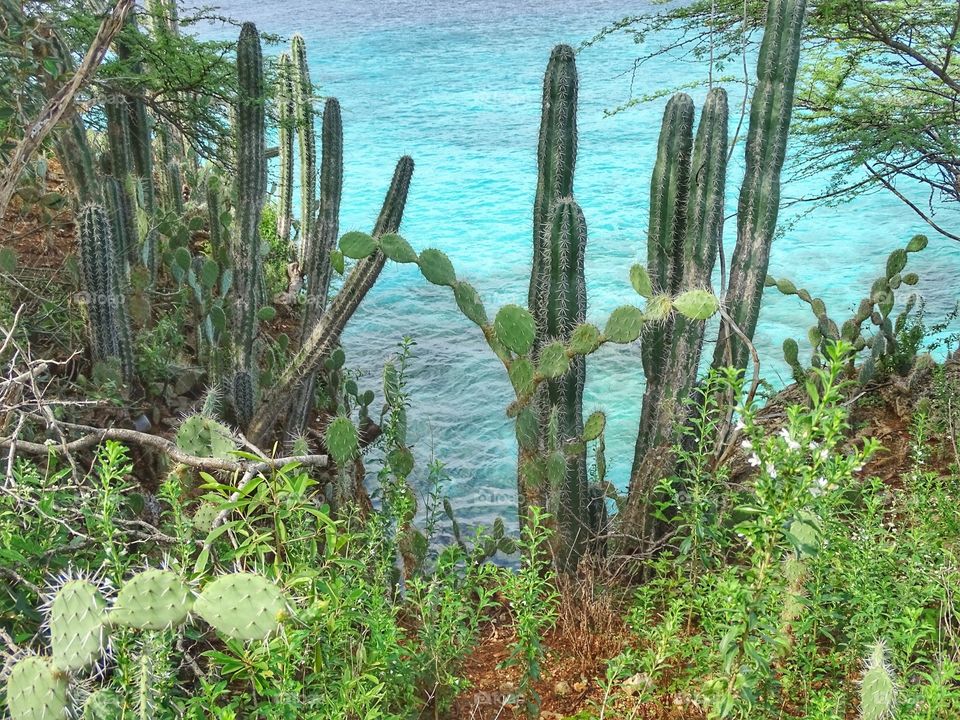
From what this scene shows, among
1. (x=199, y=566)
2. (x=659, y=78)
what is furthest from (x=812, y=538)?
(x=659, y=78)

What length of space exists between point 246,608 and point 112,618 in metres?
0.22

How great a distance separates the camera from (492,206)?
11.4 meters

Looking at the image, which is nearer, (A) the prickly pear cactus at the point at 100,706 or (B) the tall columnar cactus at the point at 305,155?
(A) the prickly pear cactus at the point at 100,706

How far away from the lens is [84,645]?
4.91 ft

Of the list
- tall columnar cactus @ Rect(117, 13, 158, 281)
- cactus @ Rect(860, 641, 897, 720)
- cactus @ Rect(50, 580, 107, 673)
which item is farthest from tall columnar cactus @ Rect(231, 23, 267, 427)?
cactus @ Rect(860, 641, 897, 720)

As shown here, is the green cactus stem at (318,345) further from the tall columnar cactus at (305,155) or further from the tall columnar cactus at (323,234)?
the tall columnar cactus at (305,155)

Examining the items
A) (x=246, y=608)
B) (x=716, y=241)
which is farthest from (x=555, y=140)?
(x=246, y=608)

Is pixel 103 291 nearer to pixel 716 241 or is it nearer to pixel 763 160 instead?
pixel 716 241

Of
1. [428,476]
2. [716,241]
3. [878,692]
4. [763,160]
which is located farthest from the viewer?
[428,476]

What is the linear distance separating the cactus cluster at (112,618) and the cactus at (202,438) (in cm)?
90

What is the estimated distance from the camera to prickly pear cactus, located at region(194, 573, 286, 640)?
152cm

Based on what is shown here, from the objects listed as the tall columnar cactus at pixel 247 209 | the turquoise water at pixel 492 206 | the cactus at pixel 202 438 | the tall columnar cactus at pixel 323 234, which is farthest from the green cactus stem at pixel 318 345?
the cactus at pixel 202 438

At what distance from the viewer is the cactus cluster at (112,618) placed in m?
1.49

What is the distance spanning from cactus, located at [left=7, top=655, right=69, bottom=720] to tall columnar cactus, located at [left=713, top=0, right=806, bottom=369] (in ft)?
9.26
